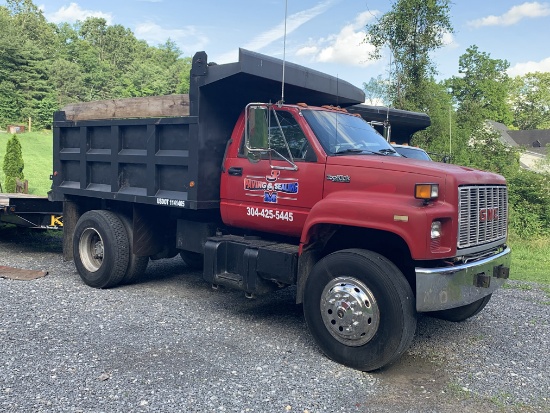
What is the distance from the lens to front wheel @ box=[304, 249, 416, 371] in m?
4.43

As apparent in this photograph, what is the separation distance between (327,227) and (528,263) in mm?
8377

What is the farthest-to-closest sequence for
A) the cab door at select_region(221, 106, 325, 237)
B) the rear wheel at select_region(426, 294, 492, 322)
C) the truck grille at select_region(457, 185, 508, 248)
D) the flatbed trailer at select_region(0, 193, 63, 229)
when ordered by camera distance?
the flatbed trailer at select_region(0, 193, 63, 229)
the rear wheel at select_region(426, 294, 492, 322)
the cab door at select_region(221, 106, 325, 237)
the truck grille at select_region(457, 185, 508, 248)

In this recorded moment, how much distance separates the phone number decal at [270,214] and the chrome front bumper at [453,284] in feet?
4.93

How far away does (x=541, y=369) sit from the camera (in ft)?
15.7

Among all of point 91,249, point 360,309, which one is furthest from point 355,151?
point 91,249

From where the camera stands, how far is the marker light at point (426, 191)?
4.33m

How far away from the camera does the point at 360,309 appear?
15.0ft

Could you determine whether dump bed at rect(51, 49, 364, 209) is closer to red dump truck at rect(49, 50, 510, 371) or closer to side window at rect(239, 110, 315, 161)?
red dump truck at rect(49, 50, 510, 371)

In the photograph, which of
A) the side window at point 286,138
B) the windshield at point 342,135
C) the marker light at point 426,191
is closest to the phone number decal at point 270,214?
the side window at point 286,138

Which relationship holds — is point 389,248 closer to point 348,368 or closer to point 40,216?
point 348,368

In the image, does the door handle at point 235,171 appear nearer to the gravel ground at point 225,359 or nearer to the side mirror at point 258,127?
the side mirror at point 258,127

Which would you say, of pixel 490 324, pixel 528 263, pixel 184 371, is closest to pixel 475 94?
pixel 528 263

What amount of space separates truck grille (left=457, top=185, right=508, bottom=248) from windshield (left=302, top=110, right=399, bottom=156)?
109cm

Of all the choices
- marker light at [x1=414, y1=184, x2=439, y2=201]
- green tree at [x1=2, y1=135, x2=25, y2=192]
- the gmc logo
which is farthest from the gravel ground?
green tree at [x1=2, y1=135, x2=25, y2=192]
